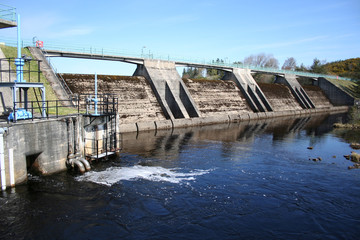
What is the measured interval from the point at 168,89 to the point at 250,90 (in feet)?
68.6

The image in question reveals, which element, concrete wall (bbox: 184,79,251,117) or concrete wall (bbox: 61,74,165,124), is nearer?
concrete wall (bbox: 61,74,165,124)

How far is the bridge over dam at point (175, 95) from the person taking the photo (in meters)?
33.9

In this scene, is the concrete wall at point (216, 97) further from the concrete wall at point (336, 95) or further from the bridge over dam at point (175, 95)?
the concrete wall at point (336, 95)

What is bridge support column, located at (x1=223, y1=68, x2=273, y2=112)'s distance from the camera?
52.6 metres

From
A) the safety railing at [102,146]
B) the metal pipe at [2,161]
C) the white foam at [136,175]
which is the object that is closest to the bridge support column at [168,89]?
the safety railing at [102,146]

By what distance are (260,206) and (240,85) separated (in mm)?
43135

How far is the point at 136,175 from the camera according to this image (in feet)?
55.8

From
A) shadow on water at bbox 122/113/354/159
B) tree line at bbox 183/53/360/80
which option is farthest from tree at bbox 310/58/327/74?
shadow on water at bbox 122/113/354/159

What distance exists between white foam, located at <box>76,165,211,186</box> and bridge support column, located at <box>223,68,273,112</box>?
36.7 m

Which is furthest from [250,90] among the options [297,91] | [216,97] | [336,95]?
[336,95]

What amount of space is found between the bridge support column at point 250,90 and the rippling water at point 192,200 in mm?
30399

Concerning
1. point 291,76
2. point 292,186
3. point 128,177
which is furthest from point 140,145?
point 291,76

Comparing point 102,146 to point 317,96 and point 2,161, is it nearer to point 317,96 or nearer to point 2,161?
point 2,161

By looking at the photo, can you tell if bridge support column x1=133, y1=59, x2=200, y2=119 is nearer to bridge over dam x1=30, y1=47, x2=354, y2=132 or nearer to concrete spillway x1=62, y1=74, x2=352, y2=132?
bridge over dam x1=30, y1=47, x2=354, y2=132
